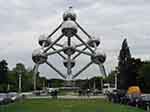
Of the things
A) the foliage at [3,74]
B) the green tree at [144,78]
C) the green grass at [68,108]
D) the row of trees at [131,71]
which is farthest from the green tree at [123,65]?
the green grass at [68,108]

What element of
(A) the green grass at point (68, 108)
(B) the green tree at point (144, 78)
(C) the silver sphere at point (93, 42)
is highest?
(C) the silver sphere at point (93, 42)

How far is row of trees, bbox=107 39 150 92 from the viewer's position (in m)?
103

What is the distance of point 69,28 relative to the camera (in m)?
108

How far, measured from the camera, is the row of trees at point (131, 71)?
337 feet

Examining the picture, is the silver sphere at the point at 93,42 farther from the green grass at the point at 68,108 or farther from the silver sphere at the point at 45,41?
the green grass at the point at 68,108

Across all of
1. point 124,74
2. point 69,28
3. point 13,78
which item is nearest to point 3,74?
point 13,78

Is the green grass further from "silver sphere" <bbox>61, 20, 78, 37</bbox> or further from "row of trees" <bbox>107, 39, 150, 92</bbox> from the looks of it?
"silver sphere" <bbox>61, 20, 78, 37</bbox>

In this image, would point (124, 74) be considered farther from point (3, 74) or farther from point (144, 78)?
point (3, 74)

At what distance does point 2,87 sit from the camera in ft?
347

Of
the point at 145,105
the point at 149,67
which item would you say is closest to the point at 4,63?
the point at 149,67

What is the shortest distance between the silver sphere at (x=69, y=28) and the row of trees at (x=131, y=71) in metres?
17.1

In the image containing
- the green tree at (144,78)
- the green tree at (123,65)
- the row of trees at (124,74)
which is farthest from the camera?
the green tree at (123,65)

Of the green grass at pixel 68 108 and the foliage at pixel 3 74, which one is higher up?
the foliage at pixel 3 74

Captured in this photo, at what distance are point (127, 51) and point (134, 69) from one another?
36.2ft
